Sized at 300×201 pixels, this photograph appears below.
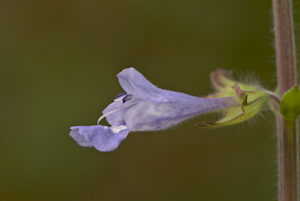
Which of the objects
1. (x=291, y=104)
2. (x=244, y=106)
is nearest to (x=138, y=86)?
(x=244, y=106)

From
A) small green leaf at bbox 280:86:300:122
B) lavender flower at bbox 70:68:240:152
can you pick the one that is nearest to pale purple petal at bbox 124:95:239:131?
lavender flower at bbox 70:68:240:152

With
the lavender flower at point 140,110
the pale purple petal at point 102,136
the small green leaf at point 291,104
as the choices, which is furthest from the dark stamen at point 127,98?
the small green leaf at point 291,104

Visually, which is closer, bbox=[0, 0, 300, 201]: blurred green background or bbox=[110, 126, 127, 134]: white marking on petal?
bbox=[110, 126, 127, 134]: white marking on petal

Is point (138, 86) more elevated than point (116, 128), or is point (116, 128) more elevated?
point (138, 86)

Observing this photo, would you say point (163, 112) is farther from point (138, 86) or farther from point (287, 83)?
point (287, 83)

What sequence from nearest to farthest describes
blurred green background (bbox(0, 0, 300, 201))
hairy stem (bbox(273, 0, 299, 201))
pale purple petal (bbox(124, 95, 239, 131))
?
pale purple petal (bbox(124, 95, 239, 131)) → hairy stem (bbox(273, 0, 299, 201)) → blurred green background (bbox(0, 0, 300, 201))

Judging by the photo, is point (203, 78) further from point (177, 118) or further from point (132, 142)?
point (177, 118)

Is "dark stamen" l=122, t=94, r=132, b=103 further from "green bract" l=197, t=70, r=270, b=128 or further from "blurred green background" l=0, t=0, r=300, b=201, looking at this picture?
"blurred green background" l=0, t=0, r=300, b=201
